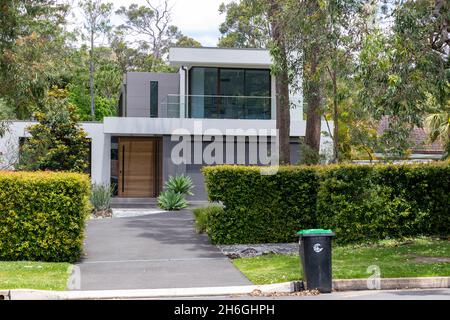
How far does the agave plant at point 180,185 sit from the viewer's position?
28.8m

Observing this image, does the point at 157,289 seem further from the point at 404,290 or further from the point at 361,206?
the point at 361,206

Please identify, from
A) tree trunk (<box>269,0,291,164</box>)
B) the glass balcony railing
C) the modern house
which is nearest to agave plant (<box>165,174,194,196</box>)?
the modern house

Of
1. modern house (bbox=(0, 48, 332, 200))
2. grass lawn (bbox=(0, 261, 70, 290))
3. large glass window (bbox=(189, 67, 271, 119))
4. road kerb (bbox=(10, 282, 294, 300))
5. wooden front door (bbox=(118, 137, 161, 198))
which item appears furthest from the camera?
wooden front door (bbox=(118, 137, 161, 198))

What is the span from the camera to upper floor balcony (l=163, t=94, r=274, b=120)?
3083 cm

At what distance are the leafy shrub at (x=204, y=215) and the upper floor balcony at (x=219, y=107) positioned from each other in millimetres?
10065

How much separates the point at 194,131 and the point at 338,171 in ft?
45.5

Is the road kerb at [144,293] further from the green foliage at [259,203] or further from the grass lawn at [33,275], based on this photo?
the green foliage at [259,203]

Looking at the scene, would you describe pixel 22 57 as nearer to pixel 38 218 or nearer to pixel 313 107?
pixel 38 218

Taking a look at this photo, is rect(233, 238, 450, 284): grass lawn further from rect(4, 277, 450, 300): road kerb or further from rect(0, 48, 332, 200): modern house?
rect(0, 48, 332, 200): modern house

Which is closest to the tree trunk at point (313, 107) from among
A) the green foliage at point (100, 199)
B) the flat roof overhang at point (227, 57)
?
the flat roof overhang at point (227, 57)

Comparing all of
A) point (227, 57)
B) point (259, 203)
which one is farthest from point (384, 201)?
point (227, 57)

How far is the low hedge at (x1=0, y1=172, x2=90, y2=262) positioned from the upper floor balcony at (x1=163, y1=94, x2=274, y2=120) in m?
15.3

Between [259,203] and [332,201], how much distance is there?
1.94 meters

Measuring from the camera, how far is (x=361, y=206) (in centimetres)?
1753
